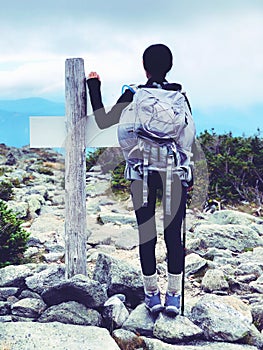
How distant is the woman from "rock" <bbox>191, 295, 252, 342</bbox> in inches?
8.7

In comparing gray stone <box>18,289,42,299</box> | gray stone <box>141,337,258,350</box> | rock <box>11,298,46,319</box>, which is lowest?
gray stone <box>141,337,258,350</box>

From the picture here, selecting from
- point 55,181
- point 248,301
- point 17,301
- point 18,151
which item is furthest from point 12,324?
point 18,151

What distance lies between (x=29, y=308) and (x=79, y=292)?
48 cm

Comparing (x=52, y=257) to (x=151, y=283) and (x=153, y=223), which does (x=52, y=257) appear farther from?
(x=153, y=223)

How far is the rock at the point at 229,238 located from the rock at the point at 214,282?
1.78m

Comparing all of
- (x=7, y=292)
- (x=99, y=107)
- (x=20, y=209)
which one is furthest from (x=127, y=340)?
(x=20, y=209)

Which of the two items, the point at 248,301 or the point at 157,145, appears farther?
the point at 248,301

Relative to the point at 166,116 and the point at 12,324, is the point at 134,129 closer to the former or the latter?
the point at 166,116

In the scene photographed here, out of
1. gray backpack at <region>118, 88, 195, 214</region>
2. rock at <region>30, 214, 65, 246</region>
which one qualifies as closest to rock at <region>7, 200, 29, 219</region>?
rock at <region>30, 214, 65, 246</region>

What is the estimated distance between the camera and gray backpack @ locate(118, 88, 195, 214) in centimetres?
435

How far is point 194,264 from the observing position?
666 cm

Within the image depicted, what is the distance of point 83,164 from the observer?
5285 mm

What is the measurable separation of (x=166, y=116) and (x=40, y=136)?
157 centimetres

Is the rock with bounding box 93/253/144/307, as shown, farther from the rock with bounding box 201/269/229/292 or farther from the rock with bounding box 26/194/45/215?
the rock with bounding box 26/194/45/215
